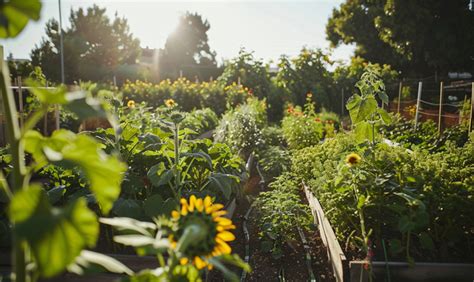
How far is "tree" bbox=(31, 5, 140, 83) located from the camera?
88.6 feet

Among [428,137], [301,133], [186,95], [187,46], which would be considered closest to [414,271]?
[428,137]

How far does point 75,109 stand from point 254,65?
47.2 feet

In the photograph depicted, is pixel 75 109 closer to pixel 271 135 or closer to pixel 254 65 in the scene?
pixel 271 135

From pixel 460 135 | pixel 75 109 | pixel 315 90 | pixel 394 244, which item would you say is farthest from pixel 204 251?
pixel 315 90

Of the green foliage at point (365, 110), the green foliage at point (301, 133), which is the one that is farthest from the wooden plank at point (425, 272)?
the green foliage at point (301, 133)

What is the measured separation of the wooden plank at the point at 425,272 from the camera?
2309 millimetres

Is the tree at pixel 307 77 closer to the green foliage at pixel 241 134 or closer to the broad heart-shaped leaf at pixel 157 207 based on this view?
the green foliage at pixel 241 134

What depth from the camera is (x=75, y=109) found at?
809 millimetres

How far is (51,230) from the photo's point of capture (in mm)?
671

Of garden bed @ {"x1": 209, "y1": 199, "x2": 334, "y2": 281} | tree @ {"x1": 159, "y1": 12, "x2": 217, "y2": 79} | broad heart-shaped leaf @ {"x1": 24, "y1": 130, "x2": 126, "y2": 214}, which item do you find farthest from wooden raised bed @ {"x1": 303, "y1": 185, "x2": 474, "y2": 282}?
tree @ {"x1": 159, "y1": 12, "x2": 217, "y2": 79}

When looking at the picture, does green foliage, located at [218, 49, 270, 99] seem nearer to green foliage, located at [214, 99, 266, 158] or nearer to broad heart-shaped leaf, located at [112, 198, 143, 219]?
green foliage, located at [214, 99, 266, 158]

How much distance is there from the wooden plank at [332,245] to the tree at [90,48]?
2574 cm

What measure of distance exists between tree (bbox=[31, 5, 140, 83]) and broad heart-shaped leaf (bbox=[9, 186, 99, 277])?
27.9m

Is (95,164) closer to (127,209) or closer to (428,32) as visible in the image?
(127,209)
